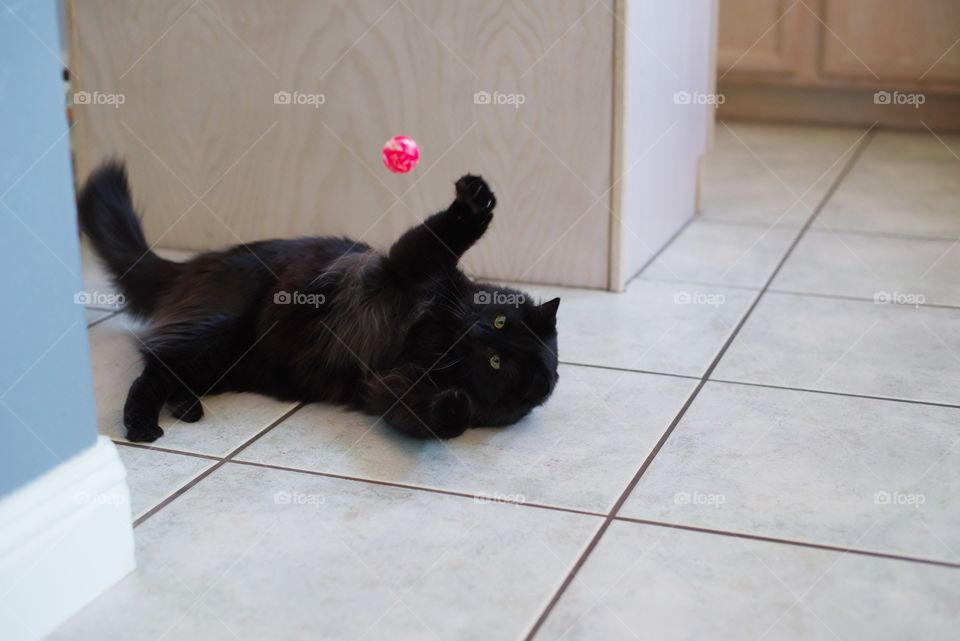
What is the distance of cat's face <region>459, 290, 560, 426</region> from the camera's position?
1.64 m

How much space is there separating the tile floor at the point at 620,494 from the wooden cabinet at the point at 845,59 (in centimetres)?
147

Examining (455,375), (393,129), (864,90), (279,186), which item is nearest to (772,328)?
(455,375)

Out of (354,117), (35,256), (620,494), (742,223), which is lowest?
(742,223)

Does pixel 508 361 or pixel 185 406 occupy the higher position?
pixel 508 361

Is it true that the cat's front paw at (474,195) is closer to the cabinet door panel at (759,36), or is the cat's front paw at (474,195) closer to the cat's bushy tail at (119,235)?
the cat's bushy tail at (119,235)

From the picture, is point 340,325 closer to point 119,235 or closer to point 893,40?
point 119,235

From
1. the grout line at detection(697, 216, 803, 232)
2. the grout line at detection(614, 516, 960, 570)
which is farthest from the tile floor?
the grout line at detection(697, 216, 803, 232)

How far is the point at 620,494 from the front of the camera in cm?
149

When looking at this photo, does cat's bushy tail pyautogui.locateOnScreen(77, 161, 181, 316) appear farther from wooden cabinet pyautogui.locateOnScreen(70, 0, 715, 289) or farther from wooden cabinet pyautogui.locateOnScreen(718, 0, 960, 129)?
wooden cabinet pyautogui.locateOnScreen(718, 0, 960, 129)

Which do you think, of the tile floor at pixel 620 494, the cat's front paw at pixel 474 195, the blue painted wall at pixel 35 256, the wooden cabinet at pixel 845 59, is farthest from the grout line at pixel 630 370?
the wooden cabinet at pixel 845 59

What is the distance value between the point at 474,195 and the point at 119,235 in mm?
697

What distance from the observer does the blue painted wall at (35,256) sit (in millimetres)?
1117

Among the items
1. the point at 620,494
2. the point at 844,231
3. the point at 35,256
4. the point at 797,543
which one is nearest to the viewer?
the point at 35,256

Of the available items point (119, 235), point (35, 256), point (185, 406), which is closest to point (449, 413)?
point (185, 406)
